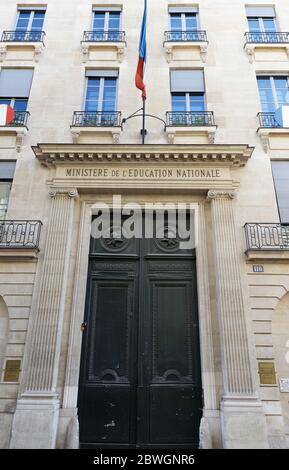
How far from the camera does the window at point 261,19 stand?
33.4 feet

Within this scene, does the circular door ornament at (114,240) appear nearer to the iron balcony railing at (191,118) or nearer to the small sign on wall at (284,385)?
the iron balcony railing at (191,118)

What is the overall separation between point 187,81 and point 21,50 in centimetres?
503

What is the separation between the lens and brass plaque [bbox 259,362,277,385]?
646 centimetres

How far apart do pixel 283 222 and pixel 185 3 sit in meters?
7.89

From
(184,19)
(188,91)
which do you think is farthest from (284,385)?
(184,19)

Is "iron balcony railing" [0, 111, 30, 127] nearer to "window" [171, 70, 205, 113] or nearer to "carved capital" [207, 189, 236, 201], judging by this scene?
"window" [171, 70, 205, 113]

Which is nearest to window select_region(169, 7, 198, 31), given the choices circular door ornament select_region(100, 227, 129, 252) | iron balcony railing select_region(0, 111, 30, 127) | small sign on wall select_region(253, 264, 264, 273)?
iron balcony railing select_region(0, 111, 30, 127)

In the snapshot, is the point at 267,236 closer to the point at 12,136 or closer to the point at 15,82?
the point at 12,136

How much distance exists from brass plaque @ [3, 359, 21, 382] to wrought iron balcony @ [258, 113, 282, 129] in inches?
318

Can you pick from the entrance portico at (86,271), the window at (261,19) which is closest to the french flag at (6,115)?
the entrance portico at (86,271)

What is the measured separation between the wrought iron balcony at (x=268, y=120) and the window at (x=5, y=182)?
6531 millimetres

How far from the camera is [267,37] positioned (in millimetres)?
9906

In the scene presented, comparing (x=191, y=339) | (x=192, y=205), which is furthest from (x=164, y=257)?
(x=191, y=339)

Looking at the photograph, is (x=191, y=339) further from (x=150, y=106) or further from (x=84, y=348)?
(x=150, y=106)
